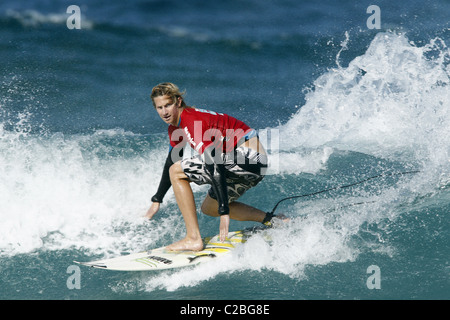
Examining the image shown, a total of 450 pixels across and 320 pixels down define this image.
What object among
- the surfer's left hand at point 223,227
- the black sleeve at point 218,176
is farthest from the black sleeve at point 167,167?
the surfer's left hand at point 223,227

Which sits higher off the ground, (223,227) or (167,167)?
(167,167)

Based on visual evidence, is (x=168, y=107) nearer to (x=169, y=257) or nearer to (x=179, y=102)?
(x=179, y=102)

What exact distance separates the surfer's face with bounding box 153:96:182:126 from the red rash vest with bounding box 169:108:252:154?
0.26 feet

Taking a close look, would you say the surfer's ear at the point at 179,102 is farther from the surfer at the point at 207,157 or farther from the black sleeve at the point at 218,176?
the black sleeve at the point at 218,176

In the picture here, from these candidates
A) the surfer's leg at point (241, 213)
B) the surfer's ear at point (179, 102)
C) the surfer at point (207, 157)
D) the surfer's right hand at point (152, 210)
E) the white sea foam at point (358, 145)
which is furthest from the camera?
the surfer's right hand at point (152, 210)

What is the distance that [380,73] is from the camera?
29.5 feet

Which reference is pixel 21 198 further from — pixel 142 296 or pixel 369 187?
pixel 369 187

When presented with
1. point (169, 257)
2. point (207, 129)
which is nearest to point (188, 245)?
point (169, 257)

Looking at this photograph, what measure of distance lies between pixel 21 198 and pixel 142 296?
2373mm

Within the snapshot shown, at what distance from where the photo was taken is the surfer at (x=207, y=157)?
4.70 metres

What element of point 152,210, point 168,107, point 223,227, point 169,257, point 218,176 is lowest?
point 169,257

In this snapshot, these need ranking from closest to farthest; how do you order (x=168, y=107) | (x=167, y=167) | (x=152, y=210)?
(x=168, y=107) → (x=167, y=167) → (x=152, y=210)

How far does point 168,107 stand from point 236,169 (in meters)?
0.81

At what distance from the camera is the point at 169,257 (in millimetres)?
4922
